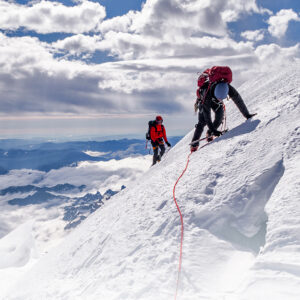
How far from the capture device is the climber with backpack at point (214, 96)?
7543mm

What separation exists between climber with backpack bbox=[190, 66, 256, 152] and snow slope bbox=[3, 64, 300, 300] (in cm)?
146

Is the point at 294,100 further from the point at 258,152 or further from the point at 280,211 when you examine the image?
the point at 280,211

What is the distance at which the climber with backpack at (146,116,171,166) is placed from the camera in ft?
46.1

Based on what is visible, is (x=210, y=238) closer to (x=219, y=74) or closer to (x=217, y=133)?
(x=217, y=133)

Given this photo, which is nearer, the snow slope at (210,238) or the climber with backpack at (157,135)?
the snow slope at (210,238)

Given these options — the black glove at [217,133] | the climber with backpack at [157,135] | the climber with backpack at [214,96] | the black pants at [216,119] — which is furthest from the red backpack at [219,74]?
the climber with backpack at [157,135]

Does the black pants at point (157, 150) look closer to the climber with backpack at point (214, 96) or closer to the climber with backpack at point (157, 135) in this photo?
the climber with backpack at point (157, 135)

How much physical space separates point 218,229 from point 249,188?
3.54 feet

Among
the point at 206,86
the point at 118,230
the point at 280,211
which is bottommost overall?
the point at 118,230

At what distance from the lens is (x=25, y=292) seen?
5.66 m

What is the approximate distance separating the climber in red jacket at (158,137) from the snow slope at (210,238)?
746cm

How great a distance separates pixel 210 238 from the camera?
4.46 meters

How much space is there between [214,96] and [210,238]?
5.16 metres

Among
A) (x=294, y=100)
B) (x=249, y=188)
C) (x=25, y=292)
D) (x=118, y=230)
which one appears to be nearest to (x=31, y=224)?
(x=25, y=292)
